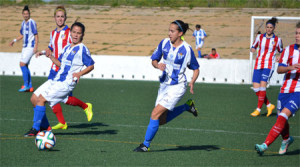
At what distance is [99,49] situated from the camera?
28.7 meters

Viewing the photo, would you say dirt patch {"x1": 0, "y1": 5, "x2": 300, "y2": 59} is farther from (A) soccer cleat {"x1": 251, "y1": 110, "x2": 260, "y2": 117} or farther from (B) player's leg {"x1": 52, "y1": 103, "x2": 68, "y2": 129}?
(B) player's leg {"x1": 52, "y1": 103, "x2": 68, "y2": 129}

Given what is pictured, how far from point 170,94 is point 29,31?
859 cm

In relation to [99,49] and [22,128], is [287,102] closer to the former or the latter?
[22,128]

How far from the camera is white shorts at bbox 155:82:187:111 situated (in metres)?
7.08

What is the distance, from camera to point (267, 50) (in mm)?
11547

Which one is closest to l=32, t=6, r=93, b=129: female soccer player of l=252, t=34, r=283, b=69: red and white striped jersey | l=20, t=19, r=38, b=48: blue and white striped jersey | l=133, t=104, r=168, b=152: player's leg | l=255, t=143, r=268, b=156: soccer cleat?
l=133, t=104, r=168, b=152: player's leg

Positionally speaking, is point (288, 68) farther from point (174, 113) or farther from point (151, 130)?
point (151, 130)

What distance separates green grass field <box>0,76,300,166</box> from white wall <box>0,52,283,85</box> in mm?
5043

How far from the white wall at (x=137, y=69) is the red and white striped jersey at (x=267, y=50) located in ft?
25.3

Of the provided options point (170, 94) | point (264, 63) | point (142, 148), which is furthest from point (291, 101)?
point (264, 63)

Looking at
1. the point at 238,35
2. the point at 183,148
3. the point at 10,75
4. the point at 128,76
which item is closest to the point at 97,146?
the point at 183,148

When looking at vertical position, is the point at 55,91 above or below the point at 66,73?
below

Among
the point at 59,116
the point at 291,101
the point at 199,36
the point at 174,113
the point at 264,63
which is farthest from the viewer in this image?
the point at 199,36

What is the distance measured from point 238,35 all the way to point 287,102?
22.9 meters
